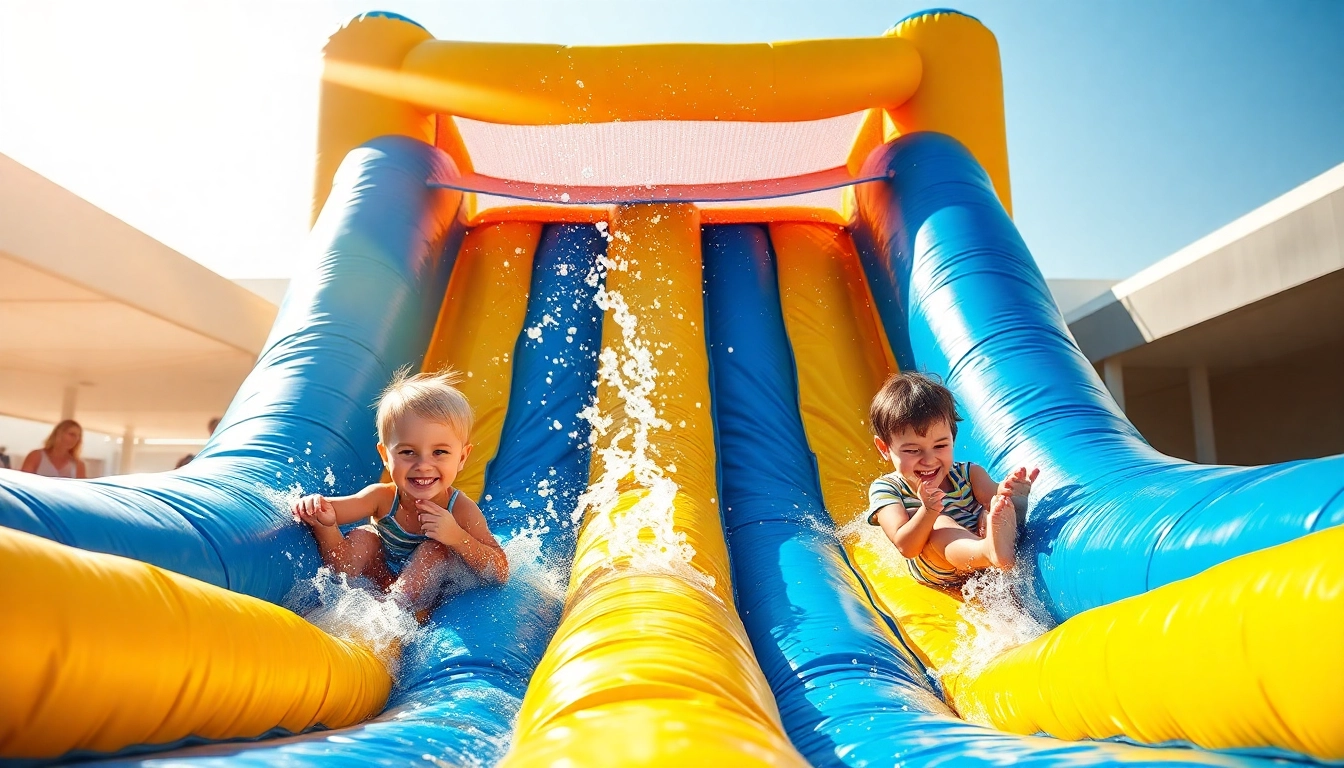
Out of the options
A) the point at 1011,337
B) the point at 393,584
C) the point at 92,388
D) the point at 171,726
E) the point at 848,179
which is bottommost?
the point at 171,726

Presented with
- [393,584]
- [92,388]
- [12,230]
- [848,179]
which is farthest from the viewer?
[92,388]

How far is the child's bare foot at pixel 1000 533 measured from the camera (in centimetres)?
177

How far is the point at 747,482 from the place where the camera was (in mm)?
2516

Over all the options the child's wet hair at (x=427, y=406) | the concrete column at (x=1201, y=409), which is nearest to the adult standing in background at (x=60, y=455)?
the child's wet hair at (x=427, y=406)

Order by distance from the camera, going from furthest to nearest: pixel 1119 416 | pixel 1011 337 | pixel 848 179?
1. pixel 848 179
2. pixel 1011 337
3. pixel 1119 416

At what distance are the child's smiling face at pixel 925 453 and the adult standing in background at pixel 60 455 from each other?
4.44m

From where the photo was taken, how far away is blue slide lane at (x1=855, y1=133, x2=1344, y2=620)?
1.34 meters

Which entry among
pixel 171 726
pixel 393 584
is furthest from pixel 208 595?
pixel 393 584

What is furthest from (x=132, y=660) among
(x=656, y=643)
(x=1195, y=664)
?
(x=1195, y=664)

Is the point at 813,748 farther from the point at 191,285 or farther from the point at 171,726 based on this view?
the point at 191,285

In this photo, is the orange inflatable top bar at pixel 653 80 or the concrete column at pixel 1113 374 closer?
the orange inflatable top bar at pixel 653 80

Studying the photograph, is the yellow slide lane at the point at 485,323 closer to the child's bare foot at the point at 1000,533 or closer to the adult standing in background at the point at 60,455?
the child's bare foot at the point at 1000,533

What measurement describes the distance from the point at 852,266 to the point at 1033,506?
180 cm

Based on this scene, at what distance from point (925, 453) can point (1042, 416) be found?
38 cm
